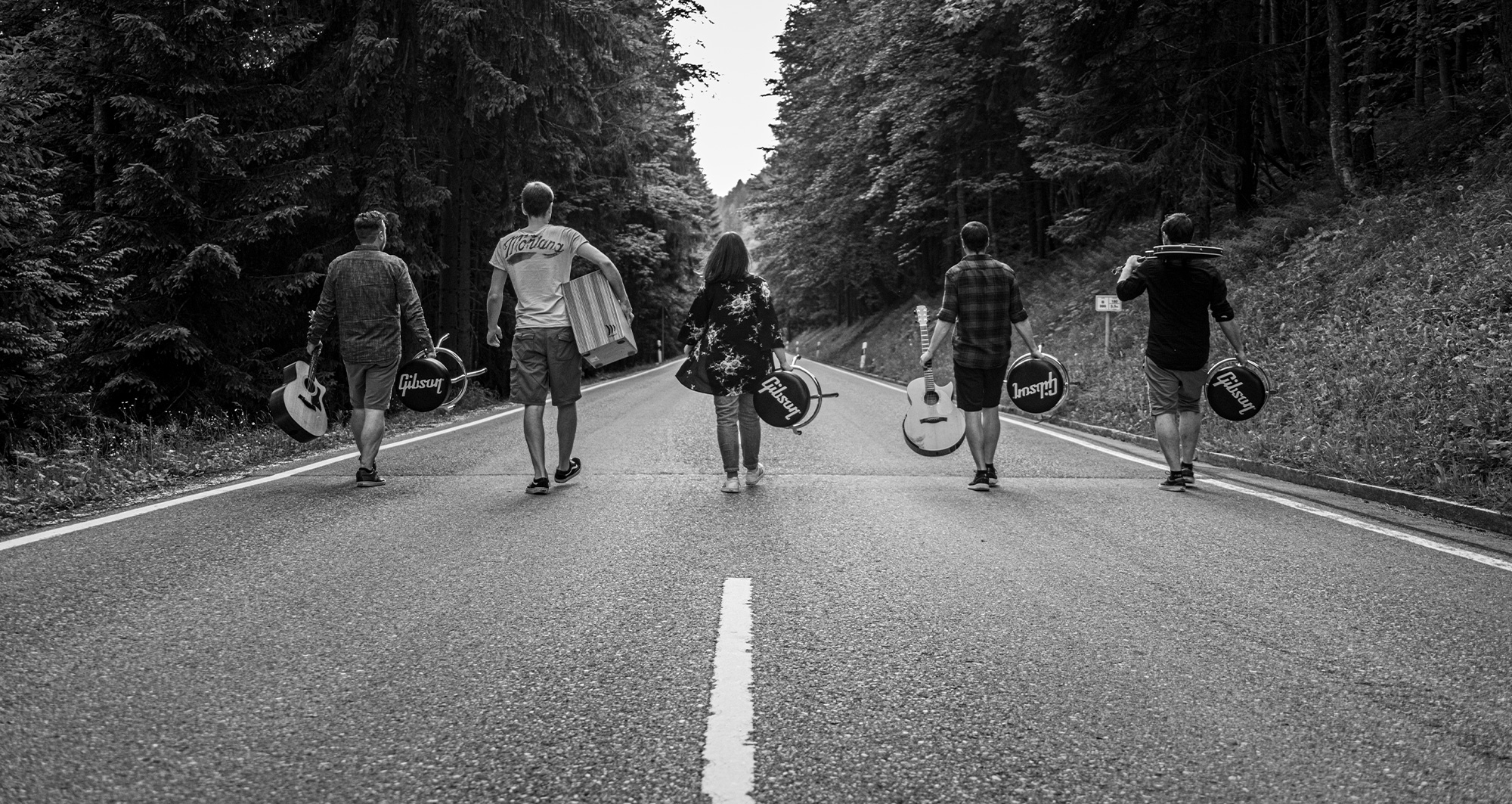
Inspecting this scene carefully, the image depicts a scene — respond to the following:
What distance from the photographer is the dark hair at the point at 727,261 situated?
25.7 ft

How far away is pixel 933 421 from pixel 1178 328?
6.90 ft

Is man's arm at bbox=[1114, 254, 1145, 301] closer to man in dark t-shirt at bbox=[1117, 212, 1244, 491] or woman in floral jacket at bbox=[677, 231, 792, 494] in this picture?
man in dark t-shirt at bbox=[1117, 212, 1244, 491]

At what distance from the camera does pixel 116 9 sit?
13.3 meters

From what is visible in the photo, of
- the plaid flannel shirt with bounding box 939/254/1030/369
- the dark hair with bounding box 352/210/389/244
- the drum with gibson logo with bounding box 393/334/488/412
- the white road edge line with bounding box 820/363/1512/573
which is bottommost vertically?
the white road edge line with bounding box 820/363/1512/573

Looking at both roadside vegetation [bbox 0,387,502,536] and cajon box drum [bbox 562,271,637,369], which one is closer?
roadside vegetation [bbox 0,387,502,536]

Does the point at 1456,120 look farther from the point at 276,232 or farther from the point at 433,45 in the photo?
the point at 276,232

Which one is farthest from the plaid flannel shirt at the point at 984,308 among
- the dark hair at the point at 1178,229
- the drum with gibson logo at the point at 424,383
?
the drum with gibson logo at the point at 424,383

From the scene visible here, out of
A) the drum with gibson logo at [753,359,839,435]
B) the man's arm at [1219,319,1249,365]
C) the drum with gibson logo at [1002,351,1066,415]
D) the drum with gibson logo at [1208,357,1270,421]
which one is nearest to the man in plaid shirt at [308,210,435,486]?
the drum with gibson logo at [753,359,839,435]

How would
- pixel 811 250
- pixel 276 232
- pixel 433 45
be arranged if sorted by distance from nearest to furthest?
1. pixel 276 232
2. pixel 433 45
3. pixel 811 250

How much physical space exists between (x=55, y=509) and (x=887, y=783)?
690 cm

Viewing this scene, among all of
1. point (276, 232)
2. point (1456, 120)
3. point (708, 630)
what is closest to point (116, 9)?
point (276, 232)

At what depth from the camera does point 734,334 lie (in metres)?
8.00

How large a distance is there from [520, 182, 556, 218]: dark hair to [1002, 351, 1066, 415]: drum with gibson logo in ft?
13.9

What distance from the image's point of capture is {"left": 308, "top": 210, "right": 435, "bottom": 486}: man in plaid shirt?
8.15m
